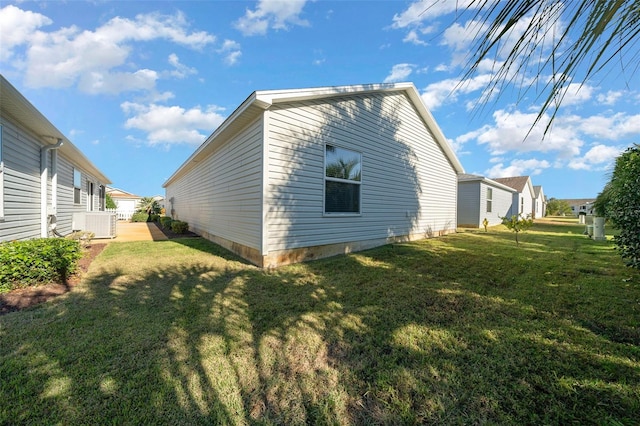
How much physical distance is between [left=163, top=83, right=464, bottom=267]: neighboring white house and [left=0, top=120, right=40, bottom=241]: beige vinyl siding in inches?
161

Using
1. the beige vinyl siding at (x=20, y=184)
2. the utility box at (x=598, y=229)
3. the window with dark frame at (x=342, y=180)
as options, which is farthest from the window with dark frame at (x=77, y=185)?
the utility box at (x=598, y=229)

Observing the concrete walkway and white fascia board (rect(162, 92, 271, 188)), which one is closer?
white fascia board (rect(162, 92, 271, 188))

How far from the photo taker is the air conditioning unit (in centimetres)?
1002

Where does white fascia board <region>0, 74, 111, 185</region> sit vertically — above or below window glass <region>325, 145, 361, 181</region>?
above

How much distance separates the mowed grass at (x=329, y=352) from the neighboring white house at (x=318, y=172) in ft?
5.88

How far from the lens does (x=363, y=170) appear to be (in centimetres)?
756

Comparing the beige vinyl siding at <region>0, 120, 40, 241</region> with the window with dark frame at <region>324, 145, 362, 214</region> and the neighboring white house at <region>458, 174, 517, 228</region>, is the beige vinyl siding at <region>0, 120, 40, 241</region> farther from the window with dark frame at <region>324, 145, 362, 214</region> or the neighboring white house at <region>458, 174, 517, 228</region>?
the neighboring white house at <region>458, 174, 517, 228</region>

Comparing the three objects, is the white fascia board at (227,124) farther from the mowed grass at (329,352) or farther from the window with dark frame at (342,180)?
the mowed grass at (329,352)

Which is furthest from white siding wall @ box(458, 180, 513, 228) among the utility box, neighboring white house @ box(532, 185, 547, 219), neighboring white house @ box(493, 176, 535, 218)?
neighboring white house @ box(532, 185, 547, 219)

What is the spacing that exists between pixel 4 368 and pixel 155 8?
27.5ft

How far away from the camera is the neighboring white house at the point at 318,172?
18.9 ft

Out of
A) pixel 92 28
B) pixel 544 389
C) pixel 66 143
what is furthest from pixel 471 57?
pixel 66 143

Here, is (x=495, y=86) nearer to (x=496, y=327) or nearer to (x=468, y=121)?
(x=468, y=121)

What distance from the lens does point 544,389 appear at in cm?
193
